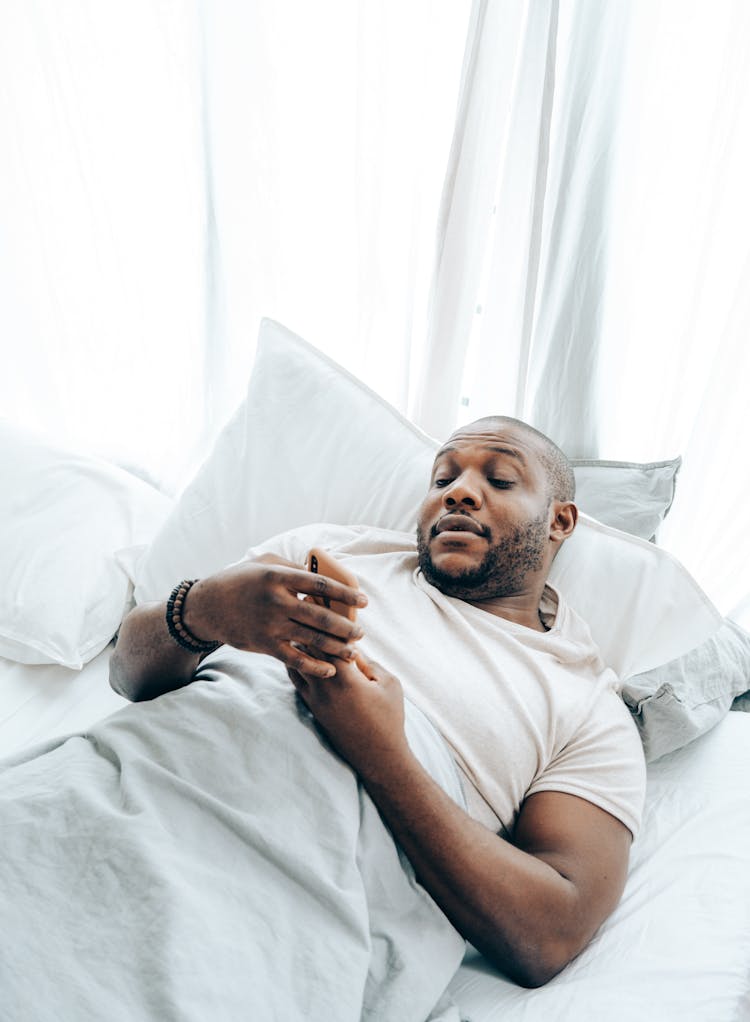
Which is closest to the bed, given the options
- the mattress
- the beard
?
the mattress

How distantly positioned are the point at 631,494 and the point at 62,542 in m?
1.06

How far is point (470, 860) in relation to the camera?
89 centimetres

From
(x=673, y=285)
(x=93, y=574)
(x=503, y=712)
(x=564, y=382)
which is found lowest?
(x=93, y=574)

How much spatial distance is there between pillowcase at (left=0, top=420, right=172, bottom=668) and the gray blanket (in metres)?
0.56

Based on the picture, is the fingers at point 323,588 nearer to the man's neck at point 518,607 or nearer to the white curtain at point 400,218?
the man's neck at point 518,607

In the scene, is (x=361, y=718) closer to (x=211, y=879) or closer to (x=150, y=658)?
(x=211, y=879)

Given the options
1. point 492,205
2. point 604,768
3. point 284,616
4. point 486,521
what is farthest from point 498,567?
point 492,205

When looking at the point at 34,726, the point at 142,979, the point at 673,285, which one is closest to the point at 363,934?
the point at 142,979

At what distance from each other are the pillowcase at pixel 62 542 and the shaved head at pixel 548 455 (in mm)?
732

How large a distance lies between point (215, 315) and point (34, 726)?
100 cm

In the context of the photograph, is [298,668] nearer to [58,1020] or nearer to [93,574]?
[58,1020]

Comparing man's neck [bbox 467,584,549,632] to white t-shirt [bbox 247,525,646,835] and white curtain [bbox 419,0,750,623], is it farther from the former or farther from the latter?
white curtain [bbox 419,0,750,623]

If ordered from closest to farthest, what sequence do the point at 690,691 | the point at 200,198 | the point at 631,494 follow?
the point at 690,691 < the point at 631,494 < the point at 200,198

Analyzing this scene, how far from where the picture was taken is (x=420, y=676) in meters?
1.10
